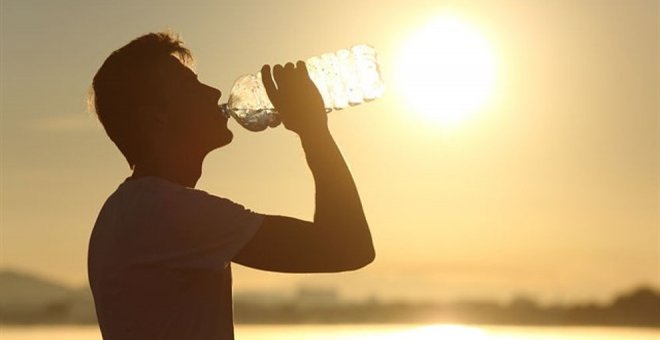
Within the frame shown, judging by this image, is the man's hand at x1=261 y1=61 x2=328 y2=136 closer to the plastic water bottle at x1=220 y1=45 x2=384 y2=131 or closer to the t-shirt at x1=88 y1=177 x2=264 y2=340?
the t-shirt at x1=88 y1=177 x2=264 y2=340

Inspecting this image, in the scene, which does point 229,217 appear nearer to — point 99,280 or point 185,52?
point 99,280

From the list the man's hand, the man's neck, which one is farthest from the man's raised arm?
the man's neck

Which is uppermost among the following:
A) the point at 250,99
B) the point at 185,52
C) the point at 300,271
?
the point at 250,99

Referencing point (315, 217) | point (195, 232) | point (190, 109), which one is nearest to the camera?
point (195, 232)

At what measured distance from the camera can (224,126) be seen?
446cm

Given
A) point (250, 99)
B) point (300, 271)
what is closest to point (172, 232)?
point (300, 271)

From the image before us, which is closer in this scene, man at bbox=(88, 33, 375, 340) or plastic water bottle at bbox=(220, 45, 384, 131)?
man at bbox=(88, 33, 375, 340)

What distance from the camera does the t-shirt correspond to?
4137mm

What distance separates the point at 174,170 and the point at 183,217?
270 millimetres

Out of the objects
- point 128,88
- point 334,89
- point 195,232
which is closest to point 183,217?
point 195,232

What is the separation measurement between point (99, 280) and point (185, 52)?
762 millimetres

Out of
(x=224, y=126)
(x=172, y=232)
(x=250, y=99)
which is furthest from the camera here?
(x=250, y=99)

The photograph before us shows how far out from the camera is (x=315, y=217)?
4383 millimetres

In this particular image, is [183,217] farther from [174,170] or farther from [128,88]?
[128,88]
